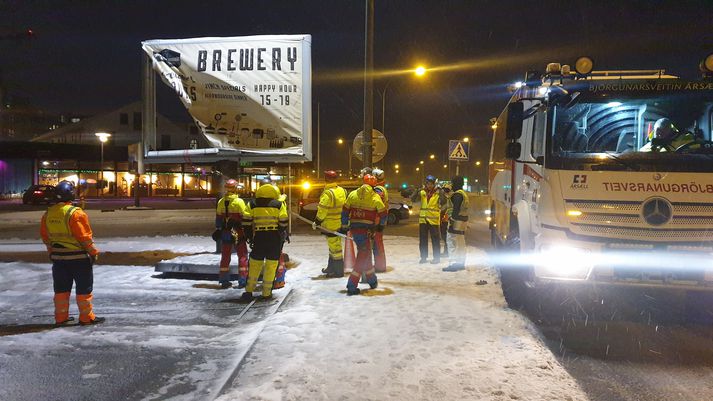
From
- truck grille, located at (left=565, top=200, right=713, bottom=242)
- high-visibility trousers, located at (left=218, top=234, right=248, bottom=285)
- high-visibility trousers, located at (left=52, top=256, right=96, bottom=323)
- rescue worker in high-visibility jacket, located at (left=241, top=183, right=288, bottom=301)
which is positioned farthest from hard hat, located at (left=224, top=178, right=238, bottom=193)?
truck grille, located at (left=565, top=200, right=713, bottom=242)

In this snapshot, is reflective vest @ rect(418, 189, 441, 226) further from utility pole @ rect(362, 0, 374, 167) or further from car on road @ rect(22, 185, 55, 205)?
car on road @ rect(22, 185, 55, 205)

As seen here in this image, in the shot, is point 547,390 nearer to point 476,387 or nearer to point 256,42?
point 476,387

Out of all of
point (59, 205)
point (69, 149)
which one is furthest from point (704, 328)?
point (69, 149)

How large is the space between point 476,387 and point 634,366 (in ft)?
5.74

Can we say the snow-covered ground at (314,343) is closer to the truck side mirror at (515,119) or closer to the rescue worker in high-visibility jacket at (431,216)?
the rescue worker in high-visibility jacket at (431,216)

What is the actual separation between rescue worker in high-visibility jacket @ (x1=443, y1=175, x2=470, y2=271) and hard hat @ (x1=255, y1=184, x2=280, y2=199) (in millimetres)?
3616

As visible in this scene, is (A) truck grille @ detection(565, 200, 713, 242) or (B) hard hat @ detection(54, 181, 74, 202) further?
(B) hard hat @ detection(54, 181, 74, 202)

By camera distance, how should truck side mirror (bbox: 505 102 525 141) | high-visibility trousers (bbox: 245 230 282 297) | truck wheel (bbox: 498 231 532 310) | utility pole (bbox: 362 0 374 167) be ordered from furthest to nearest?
utility pole (bbox: 362 0 374 167), high-visibility trousers (bbox: 245 230 282 297), truck wheel (bbox: 498 231 532 310), truck side mirror (bbox: 505 102 525 141)

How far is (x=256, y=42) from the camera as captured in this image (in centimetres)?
876

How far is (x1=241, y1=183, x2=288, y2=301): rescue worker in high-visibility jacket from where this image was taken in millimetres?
6699

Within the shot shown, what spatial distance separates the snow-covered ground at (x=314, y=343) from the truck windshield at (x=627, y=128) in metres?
2.13

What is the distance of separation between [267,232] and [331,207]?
56.5 inches

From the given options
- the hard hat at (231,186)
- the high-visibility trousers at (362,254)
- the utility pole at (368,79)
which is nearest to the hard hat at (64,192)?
the hard hat at (231,186)

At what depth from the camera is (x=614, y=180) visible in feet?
17.4
